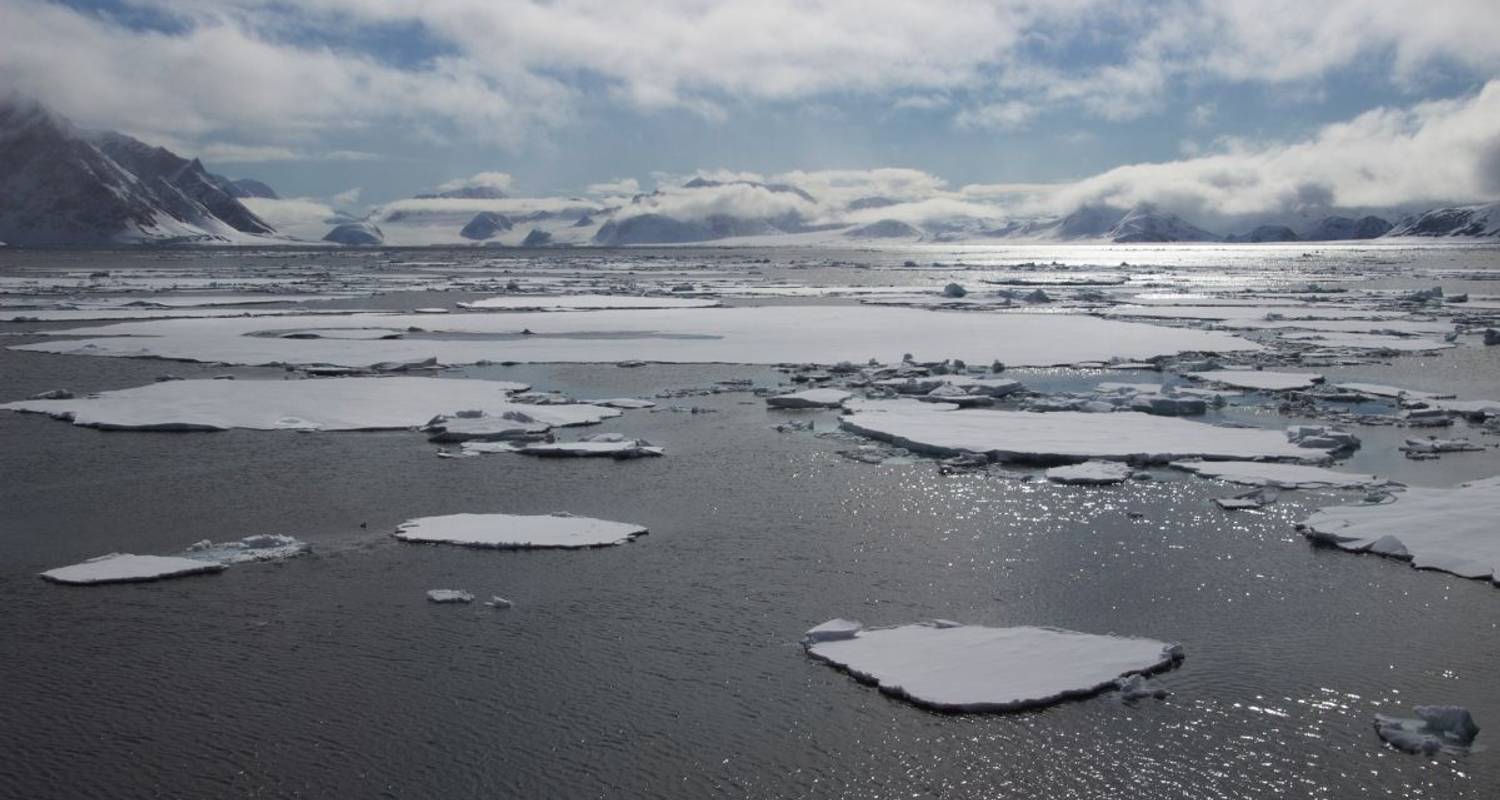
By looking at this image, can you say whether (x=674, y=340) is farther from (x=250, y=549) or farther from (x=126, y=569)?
(x=126, y=569)

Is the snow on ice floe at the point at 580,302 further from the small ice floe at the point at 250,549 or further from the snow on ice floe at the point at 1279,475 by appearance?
the small ice floe at the point at 250,549

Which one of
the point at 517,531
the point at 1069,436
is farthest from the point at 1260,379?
the point at 517,531

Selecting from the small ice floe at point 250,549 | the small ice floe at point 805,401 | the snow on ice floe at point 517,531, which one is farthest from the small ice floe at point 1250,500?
the small ice floe at point 250,549

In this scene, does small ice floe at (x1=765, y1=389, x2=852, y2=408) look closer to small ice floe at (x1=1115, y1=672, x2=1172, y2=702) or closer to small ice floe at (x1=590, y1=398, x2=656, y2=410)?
small ice floe at (x1=590, y1=398, x2=656, y2=410)

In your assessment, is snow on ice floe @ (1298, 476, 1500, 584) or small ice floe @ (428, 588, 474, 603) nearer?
small ice floe @ (428, 588, 474, 603)

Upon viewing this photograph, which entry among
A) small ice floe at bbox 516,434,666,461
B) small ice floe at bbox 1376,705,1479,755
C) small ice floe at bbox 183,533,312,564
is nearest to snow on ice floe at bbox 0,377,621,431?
small ice floe at bbox 516,434,666,461

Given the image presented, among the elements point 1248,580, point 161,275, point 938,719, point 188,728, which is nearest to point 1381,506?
point 1248,580

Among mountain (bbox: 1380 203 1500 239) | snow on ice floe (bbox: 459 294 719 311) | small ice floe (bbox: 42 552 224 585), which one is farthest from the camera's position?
mountain (bbox: 1380 203 1500 239)
